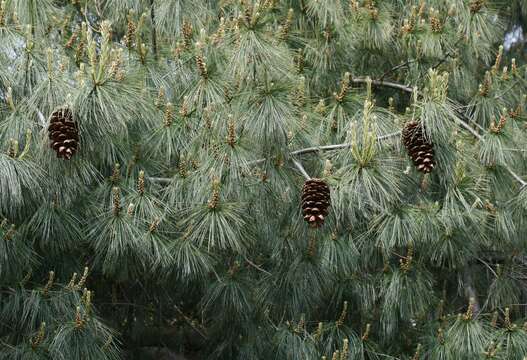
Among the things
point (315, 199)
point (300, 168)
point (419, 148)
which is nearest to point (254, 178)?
point (300, 168)

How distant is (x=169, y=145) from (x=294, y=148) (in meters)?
0.48

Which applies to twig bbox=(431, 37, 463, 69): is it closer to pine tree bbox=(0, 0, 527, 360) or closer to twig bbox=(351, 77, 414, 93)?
pine tree bbox=(0, 0, 527, 360)

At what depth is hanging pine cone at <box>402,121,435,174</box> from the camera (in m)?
2.98

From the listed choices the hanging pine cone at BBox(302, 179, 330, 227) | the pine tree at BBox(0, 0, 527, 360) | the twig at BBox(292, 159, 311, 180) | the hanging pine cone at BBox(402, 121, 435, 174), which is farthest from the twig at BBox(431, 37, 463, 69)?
the hanging pine cone at BBox(302, 179, 330, 227)

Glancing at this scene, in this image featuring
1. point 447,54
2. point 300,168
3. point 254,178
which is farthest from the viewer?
point 447,54

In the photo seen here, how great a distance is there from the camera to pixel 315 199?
295 cm

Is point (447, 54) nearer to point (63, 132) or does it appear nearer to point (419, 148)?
point (419, 148)

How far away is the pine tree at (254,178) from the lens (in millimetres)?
3086

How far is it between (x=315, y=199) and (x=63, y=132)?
2.77ft

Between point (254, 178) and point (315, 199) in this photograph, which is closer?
point (315, 199)

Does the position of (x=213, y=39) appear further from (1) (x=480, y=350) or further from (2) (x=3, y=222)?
(1) (x=480, y=350)

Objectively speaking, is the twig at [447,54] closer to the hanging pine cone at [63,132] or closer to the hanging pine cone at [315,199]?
the hanging pine cone at [315,199]

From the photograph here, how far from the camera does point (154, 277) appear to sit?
4.28 meters

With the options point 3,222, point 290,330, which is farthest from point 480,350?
point 3,222
